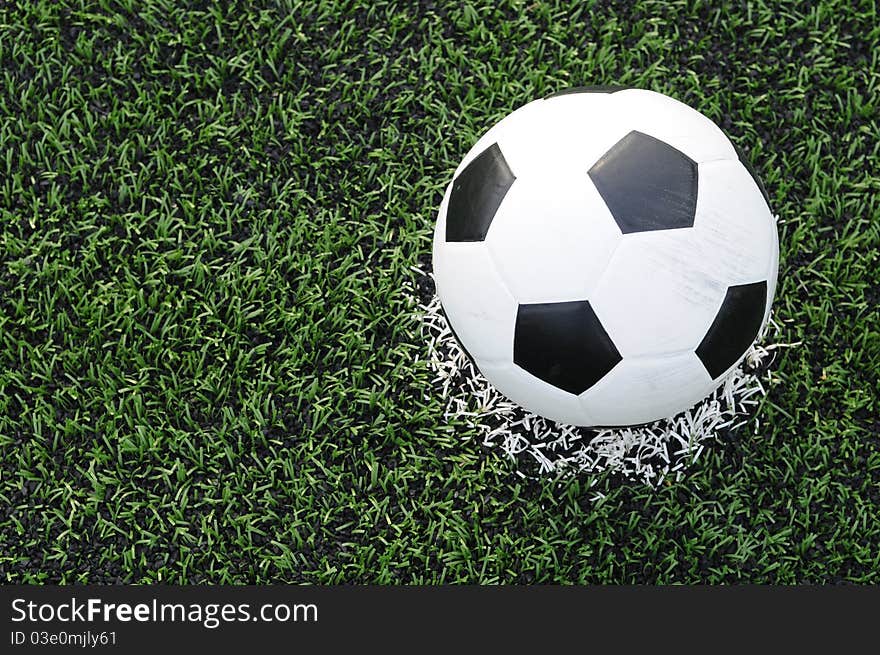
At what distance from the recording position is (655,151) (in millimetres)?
2389

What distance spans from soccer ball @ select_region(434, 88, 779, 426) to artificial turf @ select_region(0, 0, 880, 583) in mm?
724

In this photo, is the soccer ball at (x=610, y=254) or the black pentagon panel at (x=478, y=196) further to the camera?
the black pentagon panel at (x=478, y=196)

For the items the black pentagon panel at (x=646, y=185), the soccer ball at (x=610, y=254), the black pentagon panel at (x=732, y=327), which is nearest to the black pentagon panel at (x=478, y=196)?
the soccer ball at (x=610, y=254)

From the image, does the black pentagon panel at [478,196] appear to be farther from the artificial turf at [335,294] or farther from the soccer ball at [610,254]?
the artificial turf at [335,294]

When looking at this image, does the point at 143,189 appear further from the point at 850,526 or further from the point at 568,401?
the point at 850,526

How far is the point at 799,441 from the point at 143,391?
8.00ft

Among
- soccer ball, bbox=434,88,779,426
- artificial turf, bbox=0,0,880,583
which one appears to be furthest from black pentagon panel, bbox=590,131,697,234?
artificial turf, bbox=0,0,880,583

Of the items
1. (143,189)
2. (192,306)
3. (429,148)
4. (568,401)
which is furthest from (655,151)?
(143,189)

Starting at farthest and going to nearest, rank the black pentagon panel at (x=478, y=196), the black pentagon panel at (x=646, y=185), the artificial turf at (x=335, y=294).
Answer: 1. the artificial turf at (x=335, y=294)
2. the black pentagon panel at (x=478, y=196)
3. the black pentagon panel at (x=646, y=185)

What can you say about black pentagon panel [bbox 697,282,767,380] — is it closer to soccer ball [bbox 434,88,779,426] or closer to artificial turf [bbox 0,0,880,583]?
soccer ball [bbox 434,88,779,426]

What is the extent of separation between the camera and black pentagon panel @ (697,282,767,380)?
7.88 feet

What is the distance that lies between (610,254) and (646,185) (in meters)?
0.22

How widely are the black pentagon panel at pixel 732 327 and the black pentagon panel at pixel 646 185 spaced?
0.28m

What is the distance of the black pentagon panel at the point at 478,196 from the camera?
2.43 m
